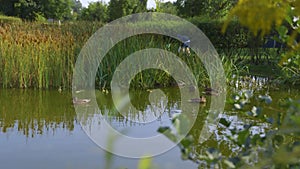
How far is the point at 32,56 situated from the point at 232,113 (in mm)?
3065

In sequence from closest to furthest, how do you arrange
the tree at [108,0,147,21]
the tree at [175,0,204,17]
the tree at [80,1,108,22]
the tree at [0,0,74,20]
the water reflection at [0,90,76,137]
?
the water reflection at [0,90,76,137], the tree at [175,0,204,17], the tree at [108,0,147,21], the tree at [0,0,74,20], the tree at [80,1,108,22]

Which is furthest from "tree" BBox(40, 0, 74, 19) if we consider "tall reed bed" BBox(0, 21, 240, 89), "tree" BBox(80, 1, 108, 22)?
"tall reed bed" BBox(0, 21, 240, 89)

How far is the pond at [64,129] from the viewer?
120 inches

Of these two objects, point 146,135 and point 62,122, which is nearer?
point 146,135

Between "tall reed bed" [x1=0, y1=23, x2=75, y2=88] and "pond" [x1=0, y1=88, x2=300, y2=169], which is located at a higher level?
"tall reed bed" [x1=0, y1=23, x2=75, y2=88]

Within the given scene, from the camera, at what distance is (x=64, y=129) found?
3941 millimetres

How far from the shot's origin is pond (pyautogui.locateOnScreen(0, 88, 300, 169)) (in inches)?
120

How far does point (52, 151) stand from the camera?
3258 millimetres

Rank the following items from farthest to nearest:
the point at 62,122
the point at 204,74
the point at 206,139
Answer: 1. the point at 204,74
2. the point at 62,122
3. the point at 206,139

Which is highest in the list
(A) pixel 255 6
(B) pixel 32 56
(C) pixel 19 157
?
(A) pixel 255 6

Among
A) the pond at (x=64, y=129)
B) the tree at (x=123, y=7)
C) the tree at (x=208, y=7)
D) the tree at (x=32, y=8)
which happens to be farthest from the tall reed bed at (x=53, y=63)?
the tree at (x=32, y=8)

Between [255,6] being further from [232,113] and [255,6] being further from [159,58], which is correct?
[159,58]

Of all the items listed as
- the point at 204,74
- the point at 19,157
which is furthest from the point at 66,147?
the point at 204,74

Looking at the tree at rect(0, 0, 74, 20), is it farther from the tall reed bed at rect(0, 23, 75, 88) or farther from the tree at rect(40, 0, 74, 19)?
the tall reed bed at rect(0, 23, 75, 88)
